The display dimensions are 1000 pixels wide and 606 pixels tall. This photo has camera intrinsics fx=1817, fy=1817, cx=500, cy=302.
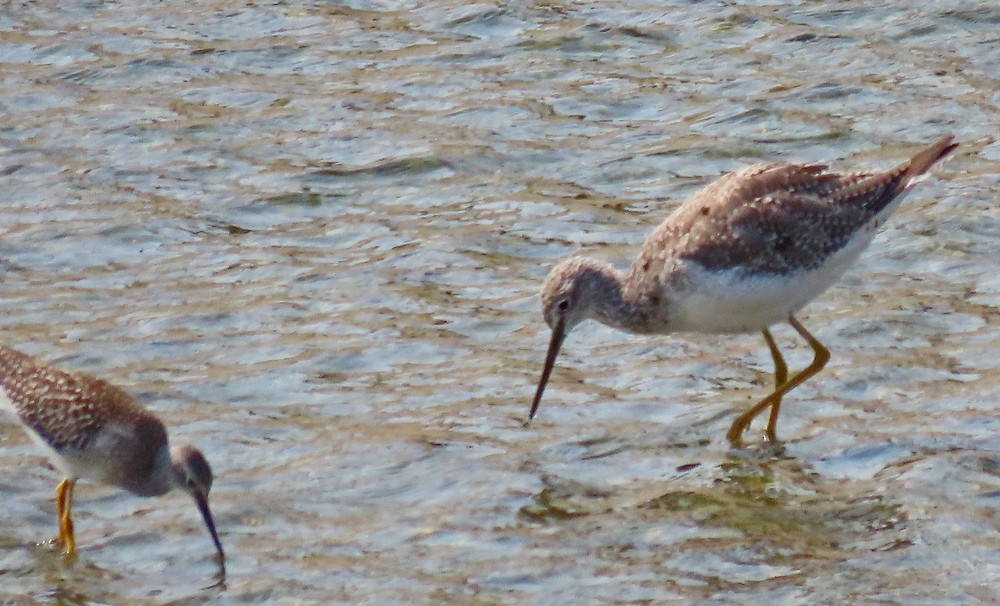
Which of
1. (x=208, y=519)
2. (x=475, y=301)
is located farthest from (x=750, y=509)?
(x=475, y=301)

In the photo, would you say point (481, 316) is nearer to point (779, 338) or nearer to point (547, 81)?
point (779, 338)

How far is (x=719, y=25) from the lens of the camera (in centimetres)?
1738

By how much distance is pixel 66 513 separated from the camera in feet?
31.8

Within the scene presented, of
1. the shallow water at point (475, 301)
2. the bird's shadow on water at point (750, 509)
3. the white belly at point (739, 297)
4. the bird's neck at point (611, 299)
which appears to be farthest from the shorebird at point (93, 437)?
the white belly at point (739, 297)

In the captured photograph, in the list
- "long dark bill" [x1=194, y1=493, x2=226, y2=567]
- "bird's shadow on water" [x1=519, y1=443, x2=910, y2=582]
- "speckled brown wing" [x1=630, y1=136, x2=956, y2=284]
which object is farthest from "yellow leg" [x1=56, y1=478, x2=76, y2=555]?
"speckled brown wing" [x1=630, y1=136, x2=956, y2=284]

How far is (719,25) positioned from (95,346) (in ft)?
25.3

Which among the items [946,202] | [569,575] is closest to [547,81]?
[946,202]

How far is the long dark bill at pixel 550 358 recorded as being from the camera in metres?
10.7

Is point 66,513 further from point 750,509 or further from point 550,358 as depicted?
point 750,509

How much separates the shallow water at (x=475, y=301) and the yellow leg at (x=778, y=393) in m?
0.16

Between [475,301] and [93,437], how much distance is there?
11.8 ft

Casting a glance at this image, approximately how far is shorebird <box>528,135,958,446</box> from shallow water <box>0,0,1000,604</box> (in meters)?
0.63

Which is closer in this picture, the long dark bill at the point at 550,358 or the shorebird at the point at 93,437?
the shorebird at the point at 93,437

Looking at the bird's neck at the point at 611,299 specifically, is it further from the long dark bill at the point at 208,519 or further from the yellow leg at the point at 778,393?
the long dark bill at the point at 208,519
